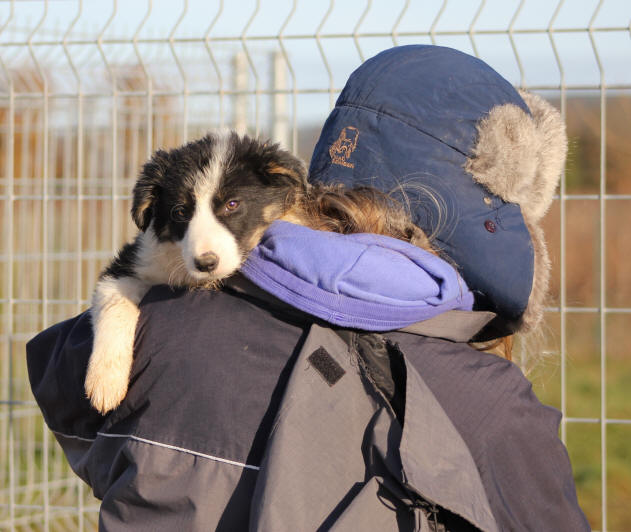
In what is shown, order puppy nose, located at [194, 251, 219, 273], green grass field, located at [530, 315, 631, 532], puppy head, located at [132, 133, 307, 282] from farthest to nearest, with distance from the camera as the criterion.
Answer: green grass field, located at [530, 315, 631, 532] → puppy head, located at [132, 133, 307, 282] → puppy nose, located at [194, 251, 219, 273]

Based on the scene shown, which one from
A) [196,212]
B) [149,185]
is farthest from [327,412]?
[149,185]

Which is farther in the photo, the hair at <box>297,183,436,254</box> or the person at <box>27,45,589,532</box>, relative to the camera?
the hair at <box>297,183,436,254</box>

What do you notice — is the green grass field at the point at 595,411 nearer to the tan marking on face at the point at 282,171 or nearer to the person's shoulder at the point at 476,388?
the tan marking on face at the point at 282,171

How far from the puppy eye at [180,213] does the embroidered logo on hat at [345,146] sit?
0.69 metres

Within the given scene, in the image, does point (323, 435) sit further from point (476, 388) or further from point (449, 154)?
point (449, 154)

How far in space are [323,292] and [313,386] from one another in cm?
17

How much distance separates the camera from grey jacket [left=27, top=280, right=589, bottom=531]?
1352mm

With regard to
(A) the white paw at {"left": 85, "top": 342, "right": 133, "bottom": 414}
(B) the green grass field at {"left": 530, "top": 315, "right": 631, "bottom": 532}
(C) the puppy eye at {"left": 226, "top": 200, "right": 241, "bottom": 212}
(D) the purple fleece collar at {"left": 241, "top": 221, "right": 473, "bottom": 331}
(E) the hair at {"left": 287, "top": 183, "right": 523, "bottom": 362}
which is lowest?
(B) the green grass field at {"left": 530, "top": 315, "right": 631, "bottom": 532}

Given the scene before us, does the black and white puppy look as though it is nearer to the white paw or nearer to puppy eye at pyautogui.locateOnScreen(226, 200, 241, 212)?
puppy eye at pyautogui.locateOnScreen(226, 200, 241, 212)

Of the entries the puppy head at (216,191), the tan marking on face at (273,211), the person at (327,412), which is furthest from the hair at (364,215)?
the tan marking on face at (273,211)

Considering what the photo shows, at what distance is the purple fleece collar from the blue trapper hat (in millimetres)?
266

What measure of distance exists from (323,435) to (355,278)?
29 cm

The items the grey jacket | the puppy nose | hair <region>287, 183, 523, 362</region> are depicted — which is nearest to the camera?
the grey jacket

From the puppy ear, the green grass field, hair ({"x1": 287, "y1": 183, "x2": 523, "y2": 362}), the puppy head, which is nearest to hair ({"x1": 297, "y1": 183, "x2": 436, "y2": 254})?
hair ({"x1": 287, "y1": 183, "x2": 523, "y2": 362})
